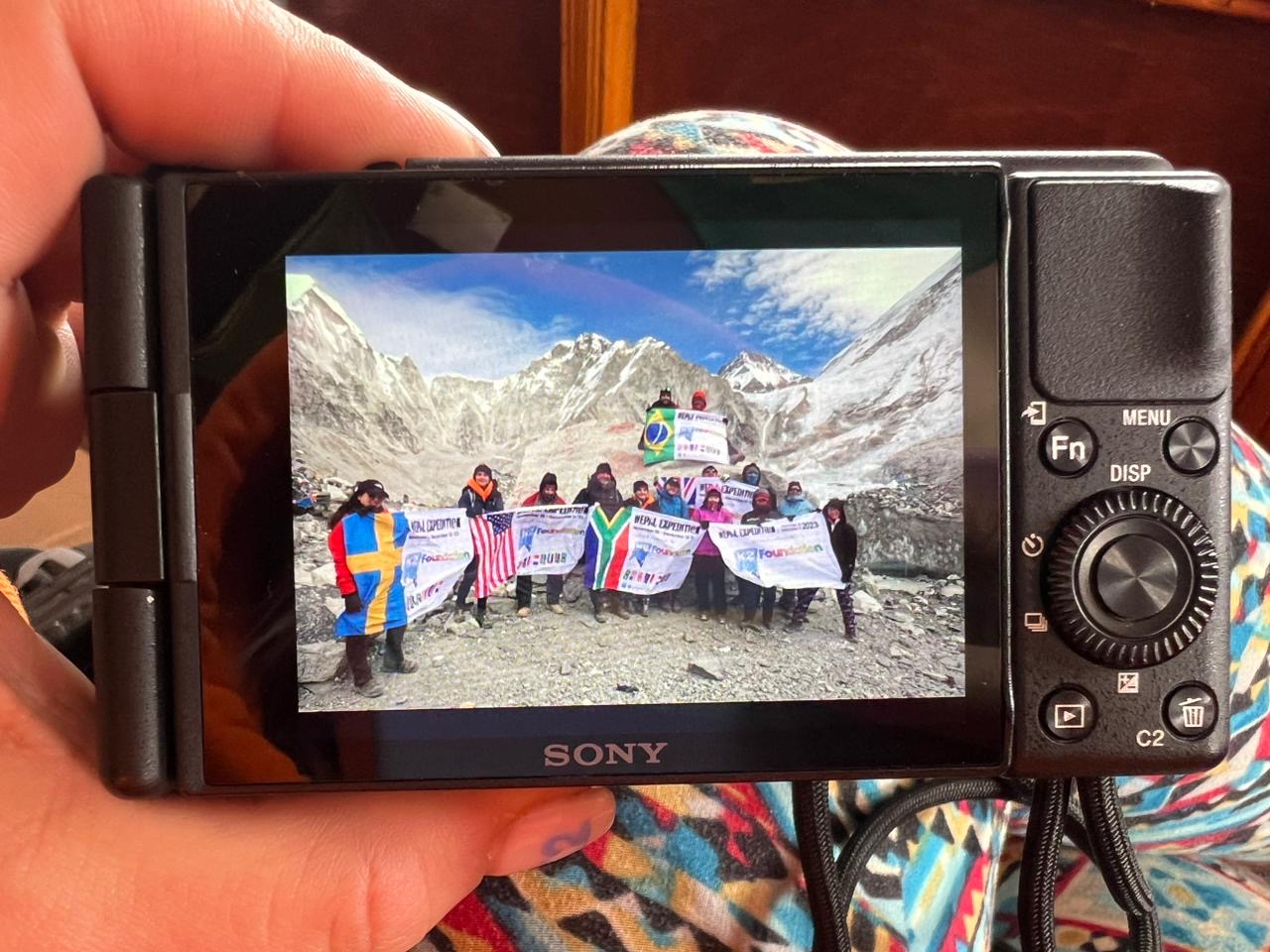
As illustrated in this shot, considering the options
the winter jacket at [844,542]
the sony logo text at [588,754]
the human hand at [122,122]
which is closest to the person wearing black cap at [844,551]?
the winter jacket at [844,542]

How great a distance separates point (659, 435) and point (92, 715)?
11.3 inches

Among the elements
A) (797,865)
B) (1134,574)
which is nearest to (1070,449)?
(1134,574)

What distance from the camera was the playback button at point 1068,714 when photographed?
405mm

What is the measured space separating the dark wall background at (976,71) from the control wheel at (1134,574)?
2.58ft

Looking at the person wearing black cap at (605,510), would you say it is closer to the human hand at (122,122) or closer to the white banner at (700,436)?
the white banner at (700,436)

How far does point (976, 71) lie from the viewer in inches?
41.0

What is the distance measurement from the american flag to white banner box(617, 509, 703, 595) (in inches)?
2.0

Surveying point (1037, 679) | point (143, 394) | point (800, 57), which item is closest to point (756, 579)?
point (1037, 679)

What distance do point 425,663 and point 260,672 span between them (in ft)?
0.22

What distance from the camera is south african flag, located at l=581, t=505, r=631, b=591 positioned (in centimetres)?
40

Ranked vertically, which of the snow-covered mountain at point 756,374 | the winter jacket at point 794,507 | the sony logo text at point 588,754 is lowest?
the sony logo text at point 588,754

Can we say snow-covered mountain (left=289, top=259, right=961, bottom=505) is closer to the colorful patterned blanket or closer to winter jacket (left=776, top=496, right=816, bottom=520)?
winter jacket (left=776, top=496, right=816, bottom=520)

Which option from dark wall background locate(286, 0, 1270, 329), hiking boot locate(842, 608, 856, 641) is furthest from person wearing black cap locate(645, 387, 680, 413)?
dark wall background locate(286, 0, 1270, 329)

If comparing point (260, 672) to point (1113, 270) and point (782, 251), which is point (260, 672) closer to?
point (782, 251)
